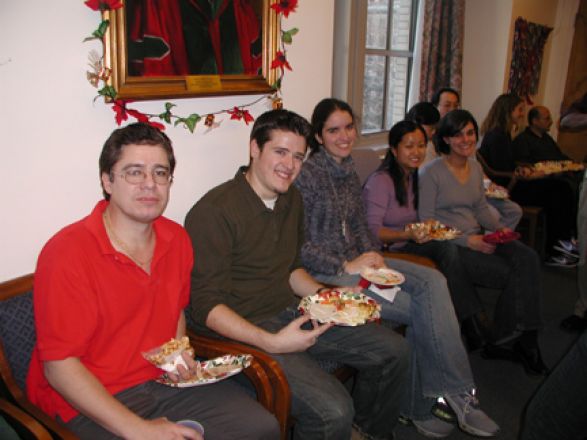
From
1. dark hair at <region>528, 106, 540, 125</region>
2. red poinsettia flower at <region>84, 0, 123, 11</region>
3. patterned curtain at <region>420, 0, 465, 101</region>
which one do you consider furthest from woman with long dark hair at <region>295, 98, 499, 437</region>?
dark hair at <region>528, 106, 540, 125</region>

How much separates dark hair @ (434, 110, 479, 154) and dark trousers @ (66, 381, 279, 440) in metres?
2.02

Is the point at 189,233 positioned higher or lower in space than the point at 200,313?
higher

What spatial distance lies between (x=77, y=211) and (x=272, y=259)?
702 mm

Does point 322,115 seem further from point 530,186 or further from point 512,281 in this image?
point 530,186

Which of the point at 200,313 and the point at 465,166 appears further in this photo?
the point at 465,166

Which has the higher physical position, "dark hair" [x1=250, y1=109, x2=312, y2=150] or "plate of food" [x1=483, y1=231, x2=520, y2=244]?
"dark hair" [x1=250, y1=109, x2=312, y2=150]

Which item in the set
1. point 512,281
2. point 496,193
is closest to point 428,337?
point 512,281

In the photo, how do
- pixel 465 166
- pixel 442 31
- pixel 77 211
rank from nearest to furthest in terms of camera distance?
pixel 77 211 → pixel 465 166 → pixel 442 31

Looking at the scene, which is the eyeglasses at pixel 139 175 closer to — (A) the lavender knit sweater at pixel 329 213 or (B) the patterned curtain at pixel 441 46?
(A) the lavender knit sweater at pixel 329 213

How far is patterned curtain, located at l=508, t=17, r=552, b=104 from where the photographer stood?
5.68m

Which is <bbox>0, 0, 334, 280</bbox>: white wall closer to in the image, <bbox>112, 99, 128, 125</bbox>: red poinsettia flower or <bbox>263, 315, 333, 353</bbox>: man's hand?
<bbox>112, 99, 128, 125</bbox>: red poinsettia flower

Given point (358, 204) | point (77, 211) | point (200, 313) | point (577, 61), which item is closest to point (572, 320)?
point (358, 204)

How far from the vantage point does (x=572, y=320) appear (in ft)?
10.6

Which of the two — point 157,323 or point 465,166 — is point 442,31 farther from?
point 157,323
